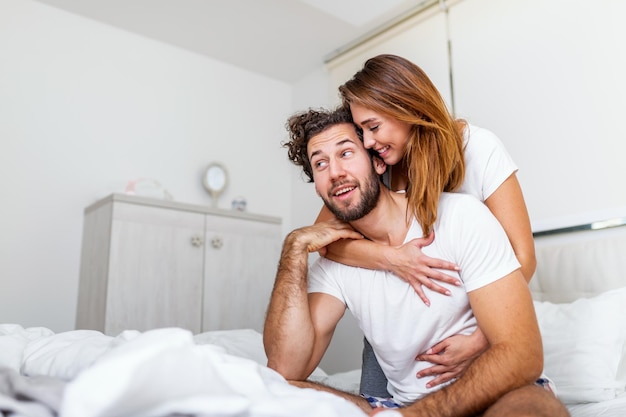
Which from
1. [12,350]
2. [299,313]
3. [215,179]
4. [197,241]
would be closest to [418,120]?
[299,313]

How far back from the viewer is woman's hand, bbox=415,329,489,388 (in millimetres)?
1337

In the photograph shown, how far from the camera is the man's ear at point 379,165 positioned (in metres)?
1.67

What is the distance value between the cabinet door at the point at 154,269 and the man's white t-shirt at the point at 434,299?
1.61 m

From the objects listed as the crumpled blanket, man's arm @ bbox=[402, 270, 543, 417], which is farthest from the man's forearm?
the crumpled blanket

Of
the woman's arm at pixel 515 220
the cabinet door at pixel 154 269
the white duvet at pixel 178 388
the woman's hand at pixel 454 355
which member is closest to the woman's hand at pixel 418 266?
the woman's hand at pixel 454 355

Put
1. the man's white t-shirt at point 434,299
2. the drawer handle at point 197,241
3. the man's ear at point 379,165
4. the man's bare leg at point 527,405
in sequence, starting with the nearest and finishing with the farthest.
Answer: the man's bare leg at point 527,405
the man's white t-shirt at point 434,299
the man's ear at point 379,165
the drawer handle at point 197,241

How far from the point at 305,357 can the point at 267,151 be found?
8.77 feet

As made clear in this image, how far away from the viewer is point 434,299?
4.61 ft

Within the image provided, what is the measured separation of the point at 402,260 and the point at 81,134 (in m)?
2.38

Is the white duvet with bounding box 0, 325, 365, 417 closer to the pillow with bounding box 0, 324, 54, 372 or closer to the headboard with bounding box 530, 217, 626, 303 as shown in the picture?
the pillow with bounding box 0, 324, 54, 372

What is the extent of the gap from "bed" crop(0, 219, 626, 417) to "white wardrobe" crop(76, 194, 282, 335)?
0.75 meters

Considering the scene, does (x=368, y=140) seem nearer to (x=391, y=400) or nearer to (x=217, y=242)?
(x=391, y=400)

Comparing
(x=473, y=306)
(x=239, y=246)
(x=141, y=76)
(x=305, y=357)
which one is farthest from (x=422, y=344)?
(x=141, y=76)

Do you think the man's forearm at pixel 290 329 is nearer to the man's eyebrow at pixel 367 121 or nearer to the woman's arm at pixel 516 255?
the woman's arm at pixel 516 255
